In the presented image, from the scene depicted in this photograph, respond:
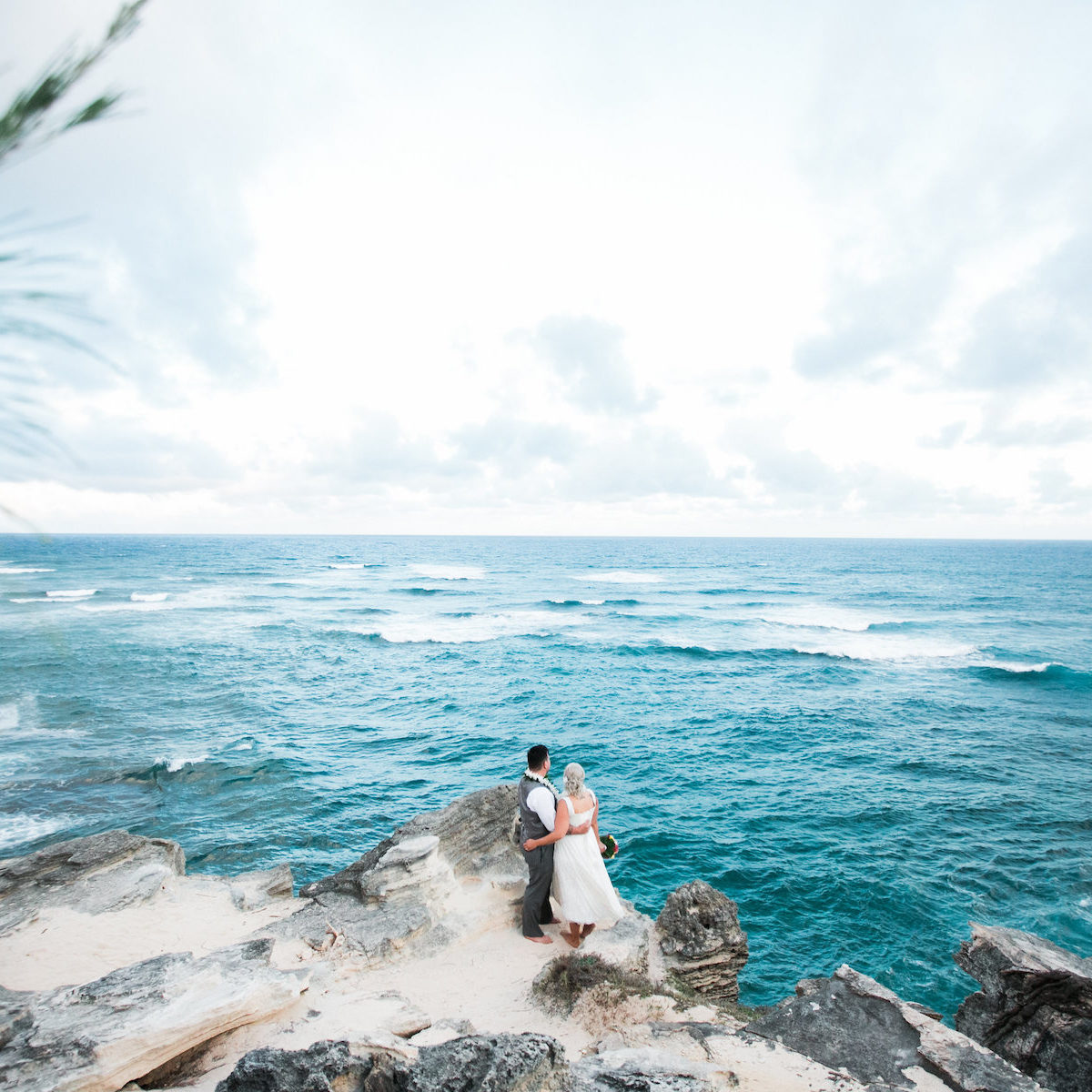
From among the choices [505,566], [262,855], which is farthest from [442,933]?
[505,566]

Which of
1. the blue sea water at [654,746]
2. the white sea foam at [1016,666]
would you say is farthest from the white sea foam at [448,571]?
the white sea foam at [1016,666]

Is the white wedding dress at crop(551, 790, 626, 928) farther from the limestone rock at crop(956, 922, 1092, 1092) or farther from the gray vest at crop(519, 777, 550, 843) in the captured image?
the limestone rock at crop(956, 922, 1092, 1092)

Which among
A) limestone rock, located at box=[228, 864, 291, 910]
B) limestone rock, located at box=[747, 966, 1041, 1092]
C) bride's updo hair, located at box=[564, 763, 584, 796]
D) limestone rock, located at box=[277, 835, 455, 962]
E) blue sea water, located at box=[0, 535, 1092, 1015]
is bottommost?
blue sea water, located at box=[0, 535, 1092, 1015]

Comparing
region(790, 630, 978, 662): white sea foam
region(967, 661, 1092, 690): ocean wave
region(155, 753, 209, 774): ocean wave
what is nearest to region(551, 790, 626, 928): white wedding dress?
region(155, 753, 209, 774): ocean wave

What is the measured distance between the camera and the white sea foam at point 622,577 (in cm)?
7888

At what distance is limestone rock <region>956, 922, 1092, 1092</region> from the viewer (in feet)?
22.5

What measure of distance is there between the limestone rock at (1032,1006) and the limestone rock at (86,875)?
11888 mm

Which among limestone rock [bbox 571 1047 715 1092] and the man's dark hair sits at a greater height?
the man's dark hair

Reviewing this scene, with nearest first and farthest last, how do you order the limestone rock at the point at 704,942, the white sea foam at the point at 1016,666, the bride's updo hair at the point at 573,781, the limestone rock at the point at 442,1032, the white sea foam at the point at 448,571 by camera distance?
1. the limestone rock at the point at 442,1032
2. the bride's updo hair at the point at 573,781
3. the limestone rock at the point at 704,942
4. the white sea foam at the point at 1016,666
5. the white sea foam at the point at 448,571

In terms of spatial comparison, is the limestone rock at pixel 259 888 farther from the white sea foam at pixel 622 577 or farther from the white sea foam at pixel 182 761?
the white sea foam at pixel 622 577

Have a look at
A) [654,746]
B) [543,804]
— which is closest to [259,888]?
[543,804]

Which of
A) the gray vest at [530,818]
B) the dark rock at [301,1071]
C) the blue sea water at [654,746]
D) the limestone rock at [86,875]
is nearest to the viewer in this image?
the dark rock at [301,1071]

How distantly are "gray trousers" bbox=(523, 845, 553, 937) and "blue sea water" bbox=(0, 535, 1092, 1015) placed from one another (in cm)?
567

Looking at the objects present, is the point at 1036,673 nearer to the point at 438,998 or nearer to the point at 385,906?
the point at 385,906
